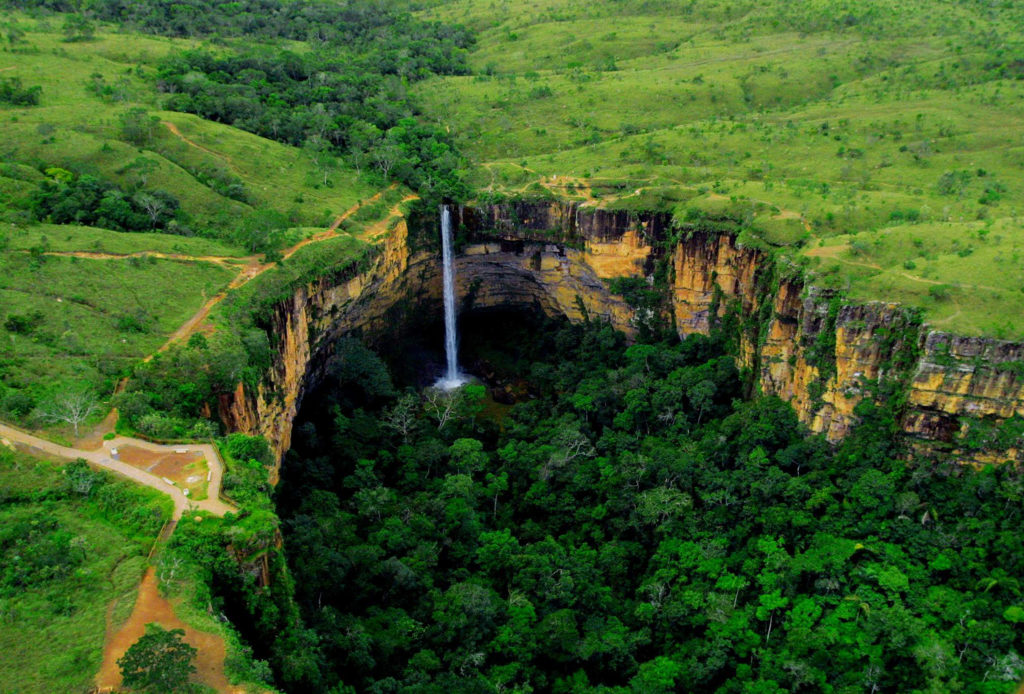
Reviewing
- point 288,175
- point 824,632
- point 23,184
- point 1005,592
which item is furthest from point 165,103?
point 1005,592

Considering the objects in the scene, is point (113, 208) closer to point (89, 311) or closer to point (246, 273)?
point (246, 273)

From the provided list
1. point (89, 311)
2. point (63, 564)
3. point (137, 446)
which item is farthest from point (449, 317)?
point (63, 564)

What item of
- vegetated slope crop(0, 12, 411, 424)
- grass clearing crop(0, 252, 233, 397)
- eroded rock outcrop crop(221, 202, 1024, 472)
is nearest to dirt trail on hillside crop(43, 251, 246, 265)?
vegetated slope crop(0, 12, 411, 424)

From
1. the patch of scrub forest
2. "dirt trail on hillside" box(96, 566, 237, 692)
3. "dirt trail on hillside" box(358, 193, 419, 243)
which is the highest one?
"dirt trail on hillside" box(358, 193, 419, 243)

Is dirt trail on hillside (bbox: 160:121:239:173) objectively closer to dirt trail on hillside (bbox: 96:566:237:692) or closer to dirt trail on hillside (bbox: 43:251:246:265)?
dirt trail on hillside (bbox: 43:251:246:265)

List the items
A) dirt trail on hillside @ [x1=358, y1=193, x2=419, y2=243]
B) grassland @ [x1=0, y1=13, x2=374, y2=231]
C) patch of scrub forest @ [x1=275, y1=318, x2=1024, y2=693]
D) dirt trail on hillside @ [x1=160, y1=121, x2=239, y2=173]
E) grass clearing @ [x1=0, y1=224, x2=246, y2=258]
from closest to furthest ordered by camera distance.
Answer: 1. patch of scrub forest @ [x1=275, y1=318, x2=1024, y2=693]
2. grass clearing @ [x1=0, y1=224, x2=246, y2=258]
3. dirt trail on hillside @ [x1=358, y1=193, x2=419, y2=243]
4. grassland @ [x1=0, y1=13, x2=374, y2=231]
5. dirt trail on hillside @ [x1=160, y1=121, x2=239, y2=173]

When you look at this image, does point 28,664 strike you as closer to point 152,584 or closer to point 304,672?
point 152,584

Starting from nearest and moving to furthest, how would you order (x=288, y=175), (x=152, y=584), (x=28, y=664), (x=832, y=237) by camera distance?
1. (x=28, y=664)
2. (x=152, y=584)
3. (x=832, y=237)
4. (x=288, y=175)
